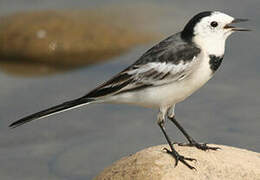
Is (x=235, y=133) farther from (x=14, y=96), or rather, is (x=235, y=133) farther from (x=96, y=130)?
(x=14, y=96)

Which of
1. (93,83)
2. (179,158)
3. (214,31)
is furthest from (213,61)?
(93,83)

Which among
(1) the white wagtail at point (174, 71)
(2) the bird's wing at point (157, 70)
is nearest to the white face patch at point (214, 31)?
(1) the white wagtail at point (174, 71)

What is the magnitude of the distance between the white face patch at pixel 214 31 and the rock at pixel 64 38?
5.83 meters

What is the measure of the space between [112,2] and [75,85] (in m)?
3.49

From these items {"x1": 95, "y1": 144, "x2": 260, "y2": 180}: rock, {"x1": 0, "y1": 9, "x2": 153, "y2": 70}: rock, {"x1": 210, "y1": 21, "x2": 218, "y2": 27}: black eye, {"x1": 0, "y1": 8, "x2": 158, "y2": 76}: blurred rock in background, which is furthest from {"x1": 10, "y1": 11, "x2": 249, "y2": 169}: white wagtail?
{"x1": 0, "y1": 9, "x2": 153, "y2": 70}: rock

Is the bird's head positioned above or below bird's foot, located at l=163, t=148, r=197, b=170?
above

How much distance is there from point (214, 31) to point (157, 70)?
73 centimetres

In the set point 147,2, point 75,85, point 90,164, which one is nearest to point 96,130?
point 90,164

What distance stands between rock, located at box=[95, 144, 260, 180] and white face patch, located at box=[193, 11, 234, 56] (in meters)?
1.16

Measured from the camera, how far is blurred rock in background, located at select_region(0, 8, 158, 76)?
1371cm

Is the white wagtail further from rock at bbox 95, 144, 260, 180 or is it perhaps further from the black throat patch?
rock at bbox 95, 144, 260, 180

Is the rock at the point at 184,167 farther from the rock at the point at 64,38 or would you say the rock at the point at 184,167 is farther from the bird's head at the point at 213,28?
the rock at the point at 64,38

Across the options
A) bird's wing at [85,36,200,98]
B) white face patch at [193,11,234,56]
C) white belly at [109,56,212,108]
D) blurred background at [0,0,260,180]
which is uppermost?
white face patch at [193,11,234,56]

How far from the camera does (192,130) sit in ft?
34.7
